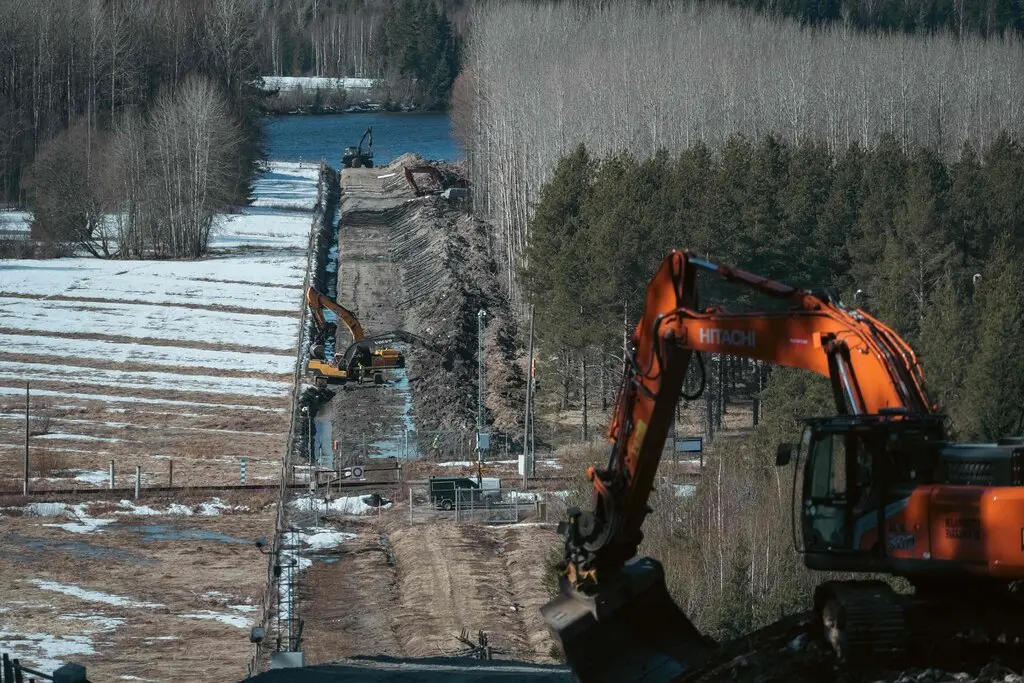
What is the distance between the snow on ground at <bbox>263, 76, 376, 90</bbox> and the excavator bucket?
141165 millimetres

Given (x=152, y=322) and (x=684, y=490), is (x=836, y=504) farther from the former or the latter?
(x=152, y=322)

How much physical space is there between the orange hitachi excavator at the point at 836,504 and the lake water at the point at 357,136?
8991cm

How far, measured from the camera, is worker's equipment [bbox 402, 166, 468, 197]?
276ft

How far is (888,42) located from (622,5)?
13.4 meters

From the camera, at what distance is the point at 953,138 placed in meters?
67.7

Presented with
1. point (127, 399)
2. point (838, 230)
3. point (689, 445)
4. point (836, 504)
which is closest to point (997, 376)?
point (689, 445)

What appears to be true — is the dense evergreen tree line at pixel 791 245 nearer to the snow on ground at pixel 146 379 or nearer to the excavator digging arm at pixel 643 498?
the snow on ground at pixel 146 379

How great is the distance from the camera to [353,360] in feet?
147

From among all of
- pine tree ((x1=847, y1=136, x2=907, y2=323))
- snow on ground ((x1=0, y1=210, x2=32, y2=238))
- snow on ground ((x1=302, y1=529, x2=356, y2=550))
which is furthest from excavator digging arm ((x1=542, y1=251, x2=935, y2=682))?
snow on ground ((x1=0, y1=210, x2=32, y2=238))

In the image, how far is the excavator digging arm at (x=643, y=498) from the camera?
1451 cm

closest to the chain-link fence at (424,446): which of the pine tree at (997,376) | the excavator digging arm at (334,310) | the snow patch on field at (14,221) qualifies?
the excavator digging arm at (334,310)

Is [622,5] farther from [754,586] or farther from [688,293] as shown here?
[688,293]

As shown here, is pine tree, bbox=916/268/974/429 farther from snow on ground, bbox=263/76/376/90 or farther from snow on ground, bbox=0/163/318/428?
snow on ground, bbox=263/76/376/90

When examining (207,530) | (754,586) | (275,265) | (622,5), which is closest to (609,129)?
(275,265)
